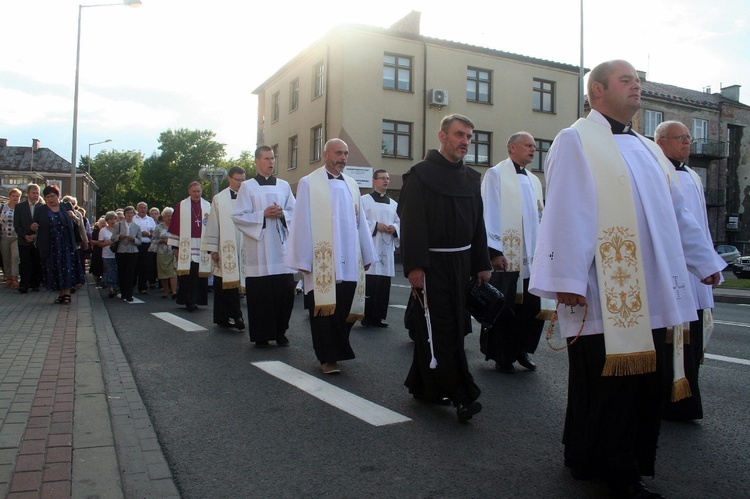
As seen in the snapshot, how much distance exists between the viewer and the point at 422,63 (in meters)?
32.3

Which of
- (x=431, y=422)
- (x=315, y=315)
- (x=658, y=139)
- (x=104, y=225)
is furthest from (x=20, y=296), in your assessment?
(x=658, y=139)

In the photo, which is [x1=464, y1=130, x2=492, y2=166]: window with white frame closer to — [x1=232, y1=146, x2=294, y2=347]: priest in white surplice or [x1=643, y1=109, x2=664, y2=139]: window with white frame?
[x1=643, y1=109, x2=664, y2=139]: window with white frame

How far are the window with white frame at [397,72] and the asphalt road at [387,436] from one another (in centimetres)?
2612

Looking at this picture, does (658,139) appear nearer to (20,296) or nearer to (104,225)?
(20,296)

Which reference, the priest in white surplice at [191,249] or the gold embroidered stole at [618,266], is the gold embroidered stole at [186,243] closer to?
the priest in white surplice at [191,249]

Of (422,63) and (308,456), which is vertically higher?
(422,63)

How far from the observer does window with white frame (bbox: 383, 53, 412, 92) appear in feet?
104

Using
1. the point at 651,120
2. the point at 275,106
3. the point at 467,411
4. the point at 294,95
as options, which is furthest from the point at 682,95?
the point at 467,411

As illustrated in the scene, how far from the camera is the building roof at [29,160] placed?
90.2m

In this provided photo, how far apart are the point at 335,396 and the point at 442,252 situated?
1.43 metres

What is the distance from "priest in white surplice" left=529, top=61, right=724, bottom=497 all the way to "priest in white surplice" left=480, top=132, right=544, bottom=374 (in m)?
2.64

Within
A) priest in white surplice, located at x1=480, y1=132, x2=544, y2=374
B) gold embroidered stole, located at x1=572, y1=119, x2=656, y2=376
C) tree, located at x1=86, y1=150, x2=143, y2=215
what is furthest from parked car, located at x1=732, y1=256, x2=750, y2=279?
tree, located at x1=86, y1=150, x2=143, y2=215

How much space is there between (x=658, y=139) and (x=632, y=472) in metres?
2.89

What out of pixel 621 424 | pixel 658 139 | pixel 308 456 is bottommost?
pixel 308 456
